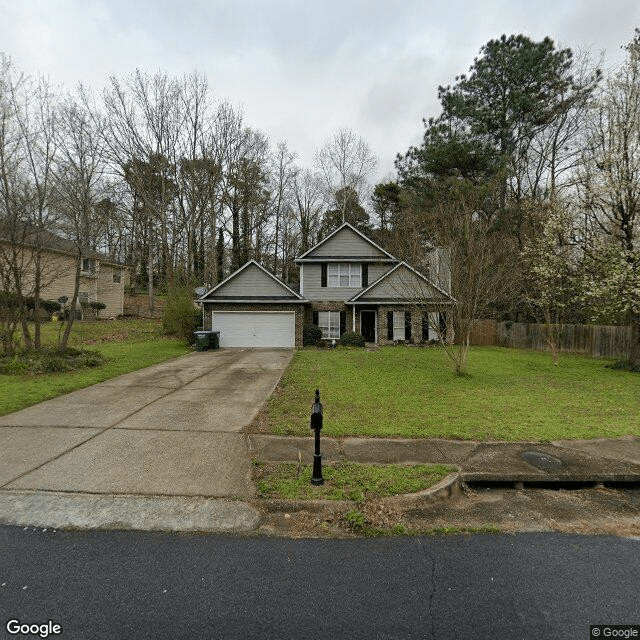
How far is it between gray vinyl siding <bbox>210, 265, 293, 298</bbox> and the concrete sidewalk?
1183cm

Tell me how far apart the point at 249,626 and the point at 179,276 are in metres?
21.6

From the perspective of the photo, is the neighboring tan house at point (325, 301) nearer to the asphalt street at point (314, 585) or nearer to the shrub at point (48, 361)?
the shrub at point (48, 361)

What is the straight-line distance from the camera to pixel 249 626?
7.06 ft

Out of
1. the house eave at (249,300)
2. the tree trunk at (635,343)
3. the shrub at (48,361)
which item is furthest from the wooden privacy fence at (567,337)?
the shrub at (48,361)

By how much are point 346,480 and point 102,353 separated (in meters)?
13.1

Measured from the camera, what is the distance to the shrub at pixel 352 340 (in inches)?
724

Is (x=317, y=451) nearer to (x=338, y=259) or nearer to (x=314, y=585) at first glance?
(x=314, y=585)

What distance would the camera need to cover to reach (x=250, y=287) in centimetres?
1872

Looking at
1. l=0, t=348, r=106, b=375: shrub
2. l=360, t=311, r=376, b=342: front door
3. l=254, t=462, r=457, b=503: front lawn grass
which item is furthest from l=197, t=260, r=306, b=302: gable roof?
l=254, t=462, r=457, b=503: front lawn grass

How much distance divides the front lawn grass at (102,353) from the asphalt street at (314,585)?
5511mm

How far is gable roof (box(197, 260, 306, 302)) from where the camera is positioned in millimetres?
18453

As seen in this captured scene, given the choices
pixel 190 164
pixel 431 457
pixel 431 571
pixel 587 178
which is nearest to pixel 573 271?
pixel 587 178

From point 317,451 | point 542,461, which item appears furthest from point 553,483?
point 317,451

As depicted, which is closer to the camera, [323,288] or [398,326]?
[398,326]
